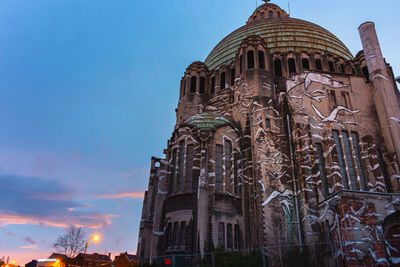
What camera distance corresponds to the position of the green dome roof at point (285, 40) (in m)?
38.4

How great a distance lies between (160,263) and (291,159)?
535 inches

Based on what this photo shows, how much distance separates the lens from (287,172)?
85.7 ft

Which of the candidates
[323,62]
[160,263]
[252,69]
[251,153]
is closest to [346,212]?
[251,153]

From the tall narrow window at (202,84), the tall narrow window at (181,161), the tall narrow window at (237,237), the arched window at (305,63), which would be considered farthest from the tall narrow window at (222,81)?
the tall narrow window at (237,237)

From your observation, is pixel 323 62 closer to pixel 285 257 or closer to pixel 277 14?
pixel 285 257

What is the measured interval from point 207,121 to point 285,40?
18.0 meters

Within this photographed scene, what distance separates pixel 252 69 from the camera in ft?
105

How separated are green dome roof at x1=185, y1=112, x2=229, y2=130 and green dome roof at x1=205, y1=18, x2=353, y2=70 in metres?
12.7

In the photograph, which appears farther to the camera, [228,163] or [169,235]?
[228,163]

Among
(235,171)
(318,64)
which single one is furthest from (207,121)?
(318,64)

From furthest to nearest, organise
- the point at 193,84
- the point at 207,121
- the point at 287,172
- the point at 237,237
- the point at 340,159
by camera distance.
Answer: the point at 193,84 < the point at 207,121 < the point at 340,159 < the point at 287,172 < the point at 237,237

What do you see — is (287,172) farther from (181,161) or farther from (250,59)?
(250,59)

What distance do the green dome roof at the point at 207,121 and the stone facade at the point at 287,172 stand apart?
0.45 ft

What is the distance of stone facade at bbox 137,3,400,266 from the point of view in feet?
66.7
